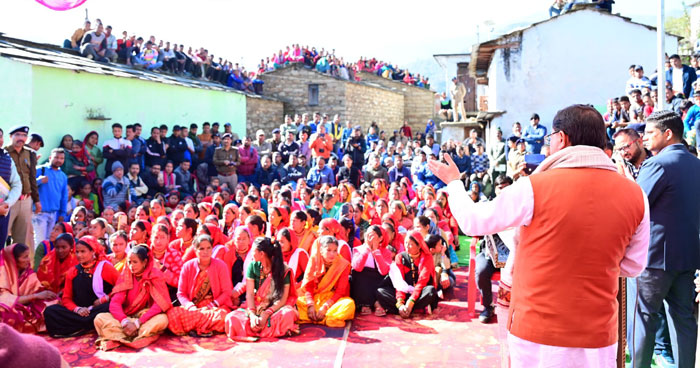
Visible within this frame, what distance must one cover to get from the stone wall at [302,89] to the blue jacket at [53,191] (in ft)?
43.3

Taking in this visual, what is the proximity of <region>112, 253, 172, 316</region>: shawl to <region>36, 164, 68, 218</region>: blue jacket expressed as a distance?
3104mm

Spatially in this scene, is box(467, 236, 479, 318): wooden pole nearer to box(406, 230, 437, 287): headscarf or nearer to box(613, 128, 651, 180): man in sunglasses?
box(406, 230, 437, 287): headscarf

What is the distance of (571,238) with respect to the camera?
196 cm

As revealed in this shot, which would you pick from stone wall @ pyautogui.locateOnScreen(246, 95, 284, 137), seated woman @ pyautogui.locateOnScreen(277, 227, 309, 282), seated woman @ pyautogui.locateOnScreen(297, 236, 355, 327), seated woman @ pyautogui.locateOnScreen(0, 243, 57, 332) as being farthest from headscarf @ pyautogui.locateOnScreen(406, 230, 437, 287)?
stone wall @ pyautogui.locateOnScreen(246, 95, 284, 137)

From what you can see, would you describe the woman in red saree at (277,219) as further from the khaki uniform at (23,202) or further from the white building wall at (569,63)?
the white building wall at (569,63)

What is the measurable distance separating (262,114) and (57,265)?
45.2 ft

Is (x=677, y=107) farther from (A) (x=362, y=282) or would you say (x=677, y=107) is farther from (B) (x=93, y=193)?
(B) (x=93, y=193)

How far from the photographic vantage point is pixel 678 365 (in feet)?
10.6

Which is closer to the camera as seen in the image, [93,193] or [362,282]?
[362,282]

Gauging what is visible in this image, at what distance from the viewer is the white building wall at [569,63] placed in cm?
1319

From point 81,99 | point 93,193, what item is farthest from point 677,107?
point 81,99

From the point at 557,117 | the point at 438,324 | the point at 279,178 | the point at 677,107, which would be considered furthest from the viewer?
the point at 279,178

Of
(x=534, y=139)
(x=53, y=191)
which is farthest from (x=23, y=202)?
(x=534, y=139)

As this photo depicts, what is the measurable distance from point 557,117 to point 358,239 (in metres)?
5.26
